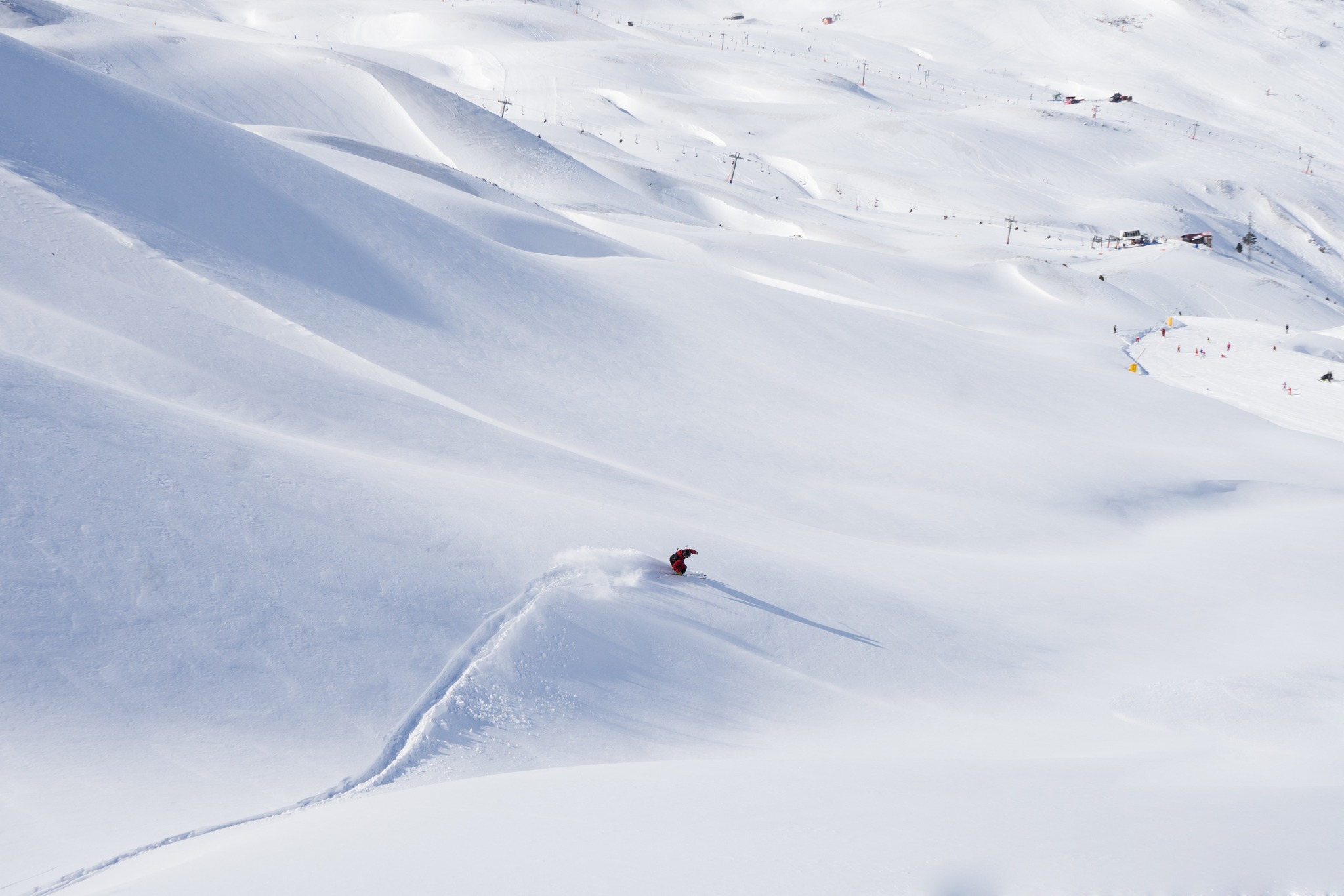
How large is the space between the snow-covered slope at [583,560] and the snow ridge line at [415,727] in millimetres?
35

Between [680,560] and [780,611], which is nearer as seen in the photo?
[680,560]

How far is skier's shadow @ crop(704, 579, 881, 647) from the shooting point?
9.51m

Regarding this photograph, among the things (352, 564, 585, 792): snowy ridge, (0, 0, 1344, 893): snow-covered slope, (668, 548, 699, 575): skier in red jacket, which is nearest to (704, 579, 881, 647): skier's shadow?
(0, 0, 1344, 893): snow-covered slope

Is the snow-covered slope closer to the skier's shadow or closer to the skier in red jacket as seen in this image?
the skier's shadow

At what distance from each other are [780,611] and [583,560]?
1921mm

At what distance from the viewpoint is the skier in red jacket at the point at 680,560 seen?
934 cm

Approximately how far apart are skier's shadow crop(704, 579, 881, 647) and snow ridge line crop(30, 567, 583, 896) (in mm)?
1441

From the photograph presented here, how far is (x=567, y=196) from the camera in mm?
38000

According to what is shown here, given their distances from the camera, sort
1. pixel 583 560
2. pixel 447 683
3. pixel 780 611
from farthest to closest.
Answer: pixel 780 611 → pixel 583 560 → pixel 447 683

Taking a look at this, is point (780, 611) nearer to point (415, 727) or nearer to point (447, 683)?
point (447, 683)

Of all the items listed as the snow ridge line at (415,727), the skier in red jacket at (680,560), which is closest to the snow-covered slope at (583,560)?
the snow ridge line at (415,727)

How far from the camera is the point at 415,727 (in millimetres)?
7078

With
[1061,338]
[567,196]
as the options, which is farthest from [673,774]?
[567,196]

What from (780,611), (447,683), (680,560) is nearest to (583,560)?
(680,560)
